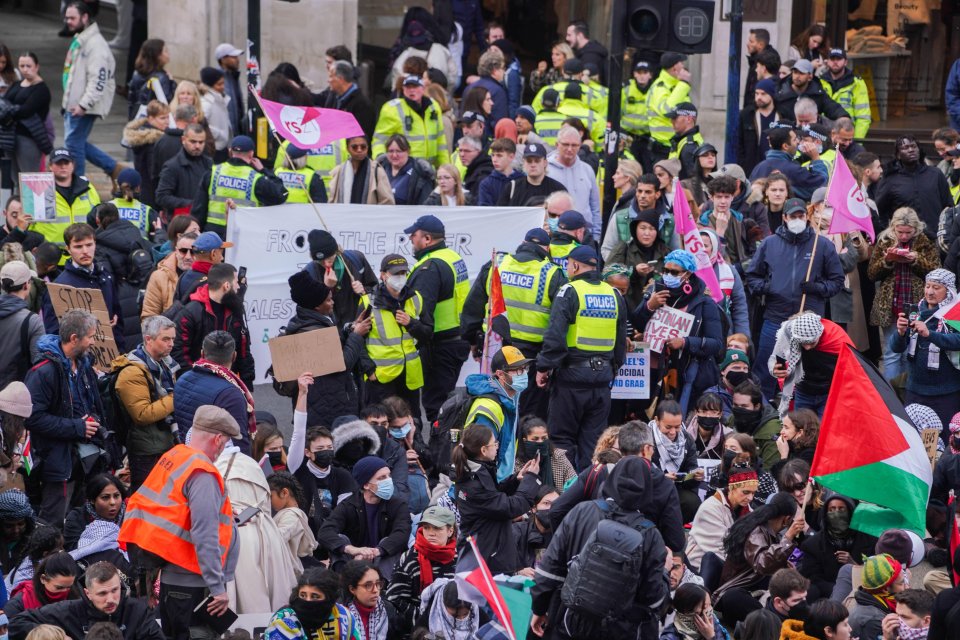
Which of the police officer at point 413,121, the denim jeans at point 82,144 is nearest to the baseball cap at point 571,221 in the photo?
the police officer at point 413,121

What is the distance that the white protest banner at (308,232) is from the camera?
545 inches

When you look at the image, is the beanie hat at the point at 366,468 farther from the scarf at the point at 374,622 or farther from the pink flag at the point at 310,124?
the pink flag at the point at 310,124

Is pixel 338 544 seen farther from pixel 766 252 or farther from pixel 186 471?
pixel 766 252

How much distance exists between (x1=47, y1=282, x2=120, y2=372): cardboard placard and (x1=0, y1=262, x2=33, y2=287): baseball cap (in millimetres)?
411

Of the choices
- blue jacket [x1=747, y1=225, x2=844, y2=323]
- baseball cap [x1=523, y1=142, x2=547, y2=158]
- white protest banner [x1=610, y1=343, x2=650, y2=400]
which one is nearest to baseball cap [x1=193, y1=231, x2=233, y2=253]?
white protest banner [x1=610, y1=343, x2=650, y2=400]

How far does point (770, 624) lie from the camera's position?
28.7 feet

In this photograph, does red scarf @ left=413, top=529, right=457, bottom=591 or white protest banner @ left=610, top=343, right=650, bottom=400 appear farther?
white protest banner @ left=610, top=343, right=650, bottom=400

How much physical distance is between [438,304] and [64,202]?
348 centimetres

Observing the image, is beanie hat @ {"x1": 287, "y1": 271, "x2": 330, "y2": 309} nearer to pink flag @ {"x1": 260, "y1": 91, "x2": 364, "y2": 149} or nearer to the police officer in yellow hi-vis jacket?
the police officer in yellow hi-vis jacket

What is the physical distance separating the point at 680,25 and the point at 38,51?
13.1 m

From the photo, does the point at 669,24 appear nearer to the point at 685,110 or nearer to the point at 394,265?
the point at 685,110

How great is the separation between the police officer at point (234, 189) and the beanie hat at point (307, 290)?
2372 mm

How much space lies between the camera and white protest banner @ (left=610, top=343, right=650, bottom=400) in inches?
489

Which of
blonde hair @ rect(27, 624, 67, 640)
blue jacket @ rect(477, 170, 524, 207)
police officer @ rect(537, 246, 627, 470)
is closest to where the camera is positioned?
blonde hair @ rect(27, 624, 67, 640)
